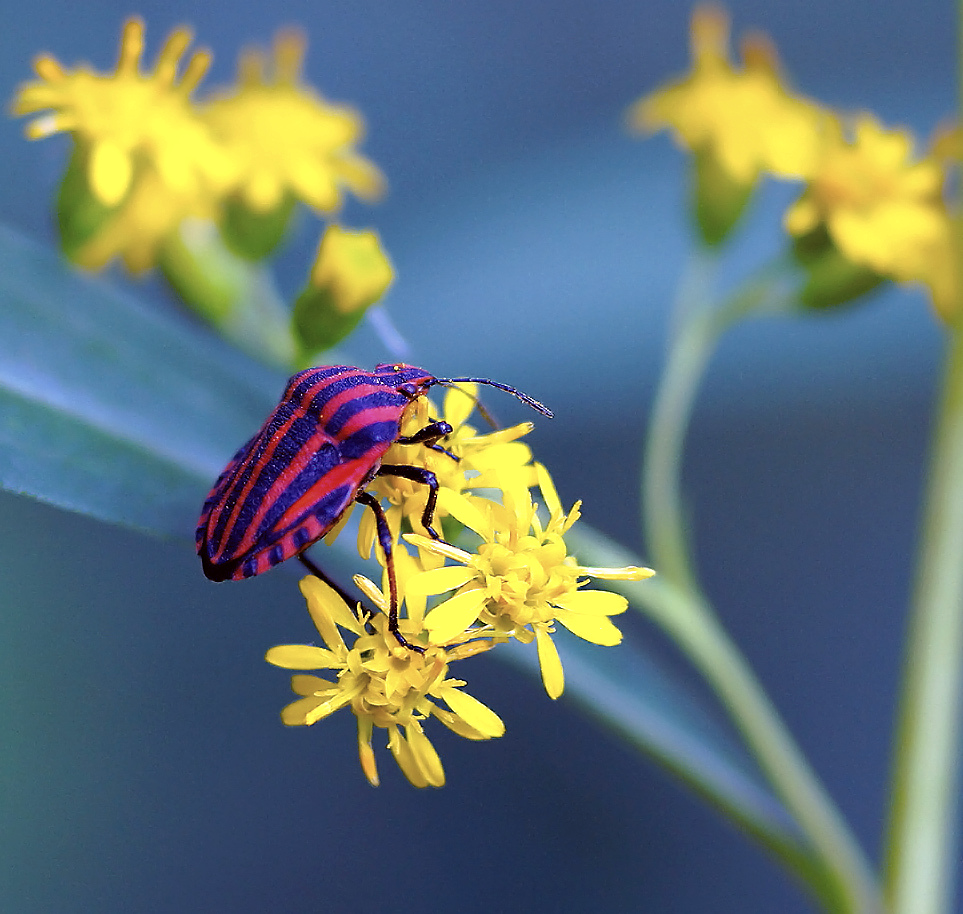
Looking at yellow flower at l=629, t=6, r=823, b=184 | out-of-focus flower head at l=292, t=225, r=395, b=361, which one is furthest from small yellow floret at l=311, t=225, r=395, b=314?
yellow flower at l=629, t=6, r=823, b=184

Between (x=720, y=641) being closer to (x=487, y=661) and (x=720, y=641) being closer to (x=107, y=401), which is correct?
(x=487, y=661)

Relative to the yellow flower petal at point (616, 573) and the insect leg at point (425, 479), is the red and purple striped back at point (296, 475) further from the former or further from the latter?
the yellow flower petal at point (616, 573)

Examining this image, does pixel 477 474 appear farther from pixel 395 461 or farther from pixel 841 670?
pixel 841 670

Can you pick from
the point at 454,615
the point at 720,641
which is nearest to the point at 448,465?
the point at 454,615

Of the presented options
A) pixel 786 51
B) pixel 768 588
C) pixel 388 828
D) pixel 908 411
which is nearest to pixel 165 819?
pixel 388 828

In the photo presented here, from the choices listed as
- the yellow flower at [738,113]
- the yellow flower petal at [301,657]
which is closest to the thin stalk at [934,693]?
the yellow flower at [738,113]

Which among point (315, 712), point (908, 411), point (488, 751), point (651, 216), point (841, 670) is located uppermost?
point (908, 411)

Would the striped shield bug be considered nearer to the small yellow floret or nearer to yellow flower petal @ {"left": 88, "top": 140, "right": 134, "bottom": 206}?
the small yellow floret
